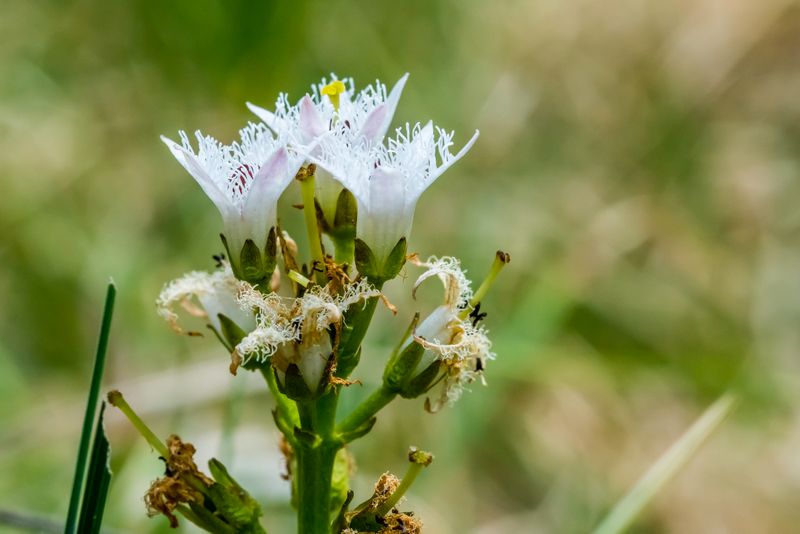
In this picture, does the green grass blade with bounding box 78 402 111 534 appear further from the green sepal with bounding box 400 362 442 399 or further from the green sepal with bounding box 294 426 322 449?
the green sepal with bounding box 400 362 442 399

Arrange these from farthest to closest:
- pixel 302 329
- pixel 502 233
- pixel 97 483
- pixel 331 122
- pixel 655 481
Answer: pixel 502 233 → pixel 655 481 → pixel 331 122 → pixel 302 329 → pixel 97 483

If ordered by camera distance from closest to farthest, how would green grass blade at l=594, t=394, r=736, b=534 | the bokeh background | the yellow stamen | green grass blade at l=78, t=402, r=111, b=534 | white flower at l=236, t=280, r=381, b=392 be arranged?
1. green grass blade at l=78, t=402, r=111, b=534
2. white flower at l=236, t=280, r=381, b=392
3. the yellow stamen
4. green grass blade at l=594, t=394, r=736, b=534
5. the bokeh background

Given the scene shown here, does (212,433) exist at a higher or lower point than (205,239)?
lower

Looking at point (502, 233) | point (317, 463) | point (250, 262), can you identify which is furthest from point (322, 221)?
point (502, 233)

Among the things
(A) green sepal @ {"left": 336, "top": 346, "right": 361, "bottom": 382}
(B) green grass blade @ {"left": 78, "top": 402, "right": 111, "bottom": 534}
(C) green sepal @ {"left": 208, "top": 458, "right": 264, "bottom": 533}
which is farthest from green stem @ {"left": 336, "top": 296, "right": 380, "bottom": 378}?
(B) green grass blade @ {"left": 78, "top": 402, "right": 111, "bottom": 534}

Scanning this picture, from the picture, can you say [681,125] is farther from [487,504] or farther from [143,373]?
[143,373]

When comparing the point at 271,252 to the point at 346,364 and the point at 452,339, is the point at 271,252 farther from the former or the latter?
the point at 452,339

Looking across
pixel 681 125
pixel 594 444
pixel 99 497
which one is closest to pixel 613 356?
pixel 594 444
